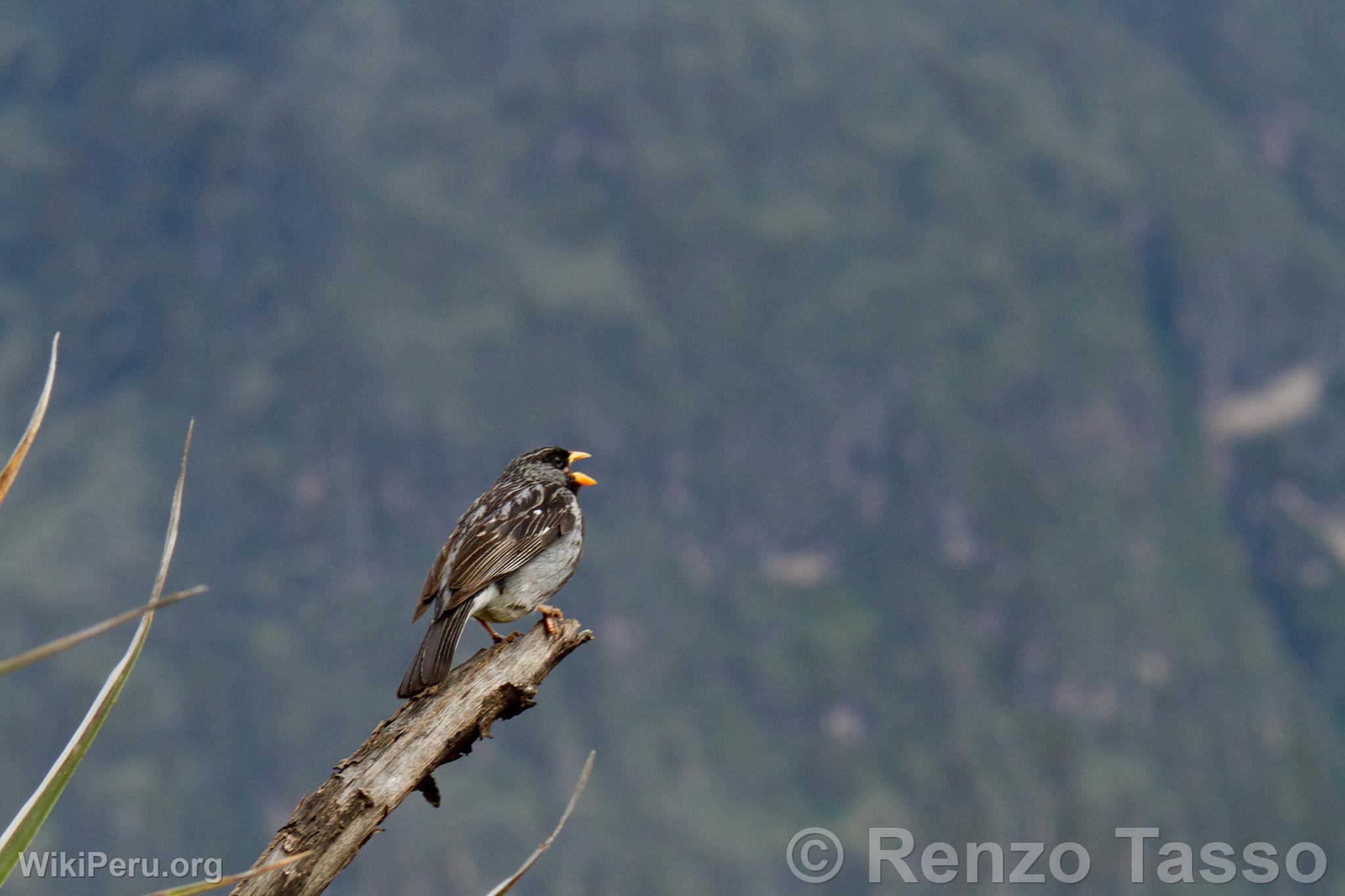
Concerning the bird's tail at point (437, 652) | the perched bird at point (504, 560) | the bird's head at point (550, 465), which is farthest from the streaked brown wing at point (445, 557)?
the bird's head at point (550, 465)

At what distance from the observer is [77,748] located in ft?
20.2

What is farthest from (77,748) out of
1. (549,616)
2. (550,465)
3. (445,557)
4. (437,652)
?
(550,465)

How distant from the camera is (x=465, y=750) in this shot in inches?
322

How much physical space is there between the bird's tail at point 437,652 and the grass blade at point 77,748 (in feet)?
9.04

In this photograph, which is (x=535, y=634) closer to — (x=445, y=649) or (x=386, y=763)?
(x=445, y=649)

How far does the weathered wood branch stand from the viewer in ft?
23.0

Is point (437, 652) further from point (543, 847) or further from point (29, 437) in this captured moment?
point (29, 437)

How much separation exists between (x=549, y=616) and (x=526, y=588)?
43.5 inches

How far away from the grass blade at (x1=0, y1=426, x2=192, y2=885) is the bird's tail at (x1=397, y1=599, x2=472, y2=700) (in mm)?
2754

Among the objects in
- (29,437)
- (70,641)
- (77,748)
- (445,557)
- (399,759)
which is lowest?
(70,641)

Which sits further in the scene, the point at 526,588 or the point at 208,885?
the point at 526,588

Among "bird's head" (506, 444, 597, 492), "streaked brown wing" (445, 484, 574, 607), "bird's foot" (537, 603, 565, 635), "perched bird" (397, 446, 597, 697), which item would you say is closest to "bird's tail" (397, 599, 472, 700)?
"perched bird" (397, 446, 597, 697)

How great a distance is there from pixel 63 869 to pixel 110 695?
528 inches

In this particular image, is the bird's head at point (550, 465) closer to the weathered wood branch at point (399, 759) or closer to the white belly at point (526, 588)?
the white belly at point (526, 588)
